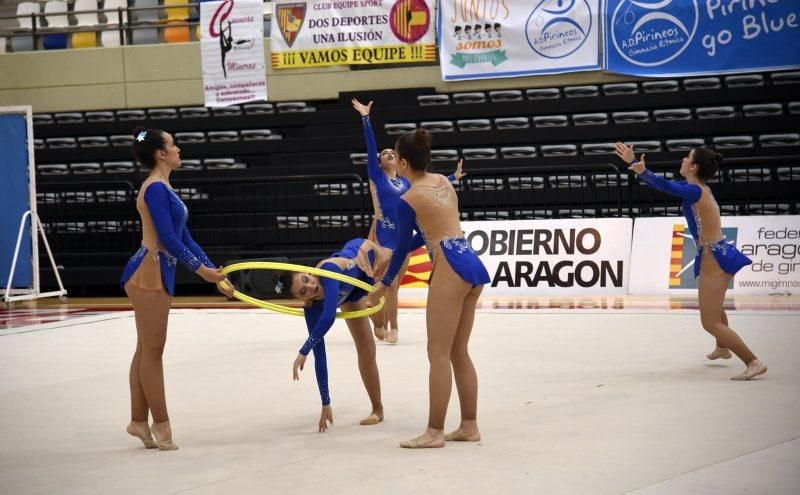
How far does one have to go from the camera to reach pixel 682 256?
12.1 m

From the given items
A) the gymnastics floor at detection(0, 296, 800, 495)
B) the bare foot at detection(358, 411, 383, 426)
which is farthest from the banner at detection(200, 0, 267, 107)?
the bare foot at detection(358, 411, 383, 426)

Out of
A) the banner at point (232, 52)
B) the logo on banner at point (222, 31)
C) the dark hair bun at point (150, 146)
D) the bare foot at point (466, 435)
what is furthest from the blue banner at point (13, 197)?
the bare foot at point (466, 435)

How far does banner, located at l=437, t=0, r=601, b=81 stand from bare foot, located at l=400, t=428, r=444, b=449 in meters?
10.8

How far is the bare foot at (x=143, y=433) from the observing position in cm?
531

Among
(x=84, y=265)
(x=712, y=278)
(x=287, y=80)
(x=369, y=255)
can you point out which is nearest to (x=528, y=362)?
(x=712, y=278)

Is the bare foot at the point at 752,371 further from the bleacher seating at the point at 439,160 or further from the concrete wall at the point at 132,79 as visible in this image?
the concrete wall at the point at 132,79

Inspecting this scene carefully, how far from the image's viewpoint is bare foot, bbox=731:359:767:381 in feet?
21.7

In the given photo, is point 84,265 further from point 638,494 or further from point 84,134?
point 638,494

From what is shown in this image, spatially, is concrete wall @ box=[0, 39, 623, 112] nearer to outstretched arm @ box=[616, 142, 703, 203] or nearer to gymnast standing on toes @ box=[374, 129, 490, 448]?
outstretched arm @ box=[616, 142, 703, 203]

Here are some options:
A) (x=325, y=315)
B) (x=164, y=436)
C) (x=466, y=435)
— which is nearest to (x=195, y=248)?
(x=325, y=315)

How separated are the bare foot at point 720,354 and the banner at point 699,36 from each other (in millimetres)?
7612

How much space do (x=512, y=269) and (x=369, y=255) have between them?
7.35 metres

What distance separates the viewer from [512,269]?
1278 centimetres

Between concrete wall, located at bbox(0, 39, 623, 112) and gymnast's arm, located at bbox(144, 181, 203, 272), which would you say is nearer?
gymnast's arm, located at bbox(144, 181, 203, 272)
